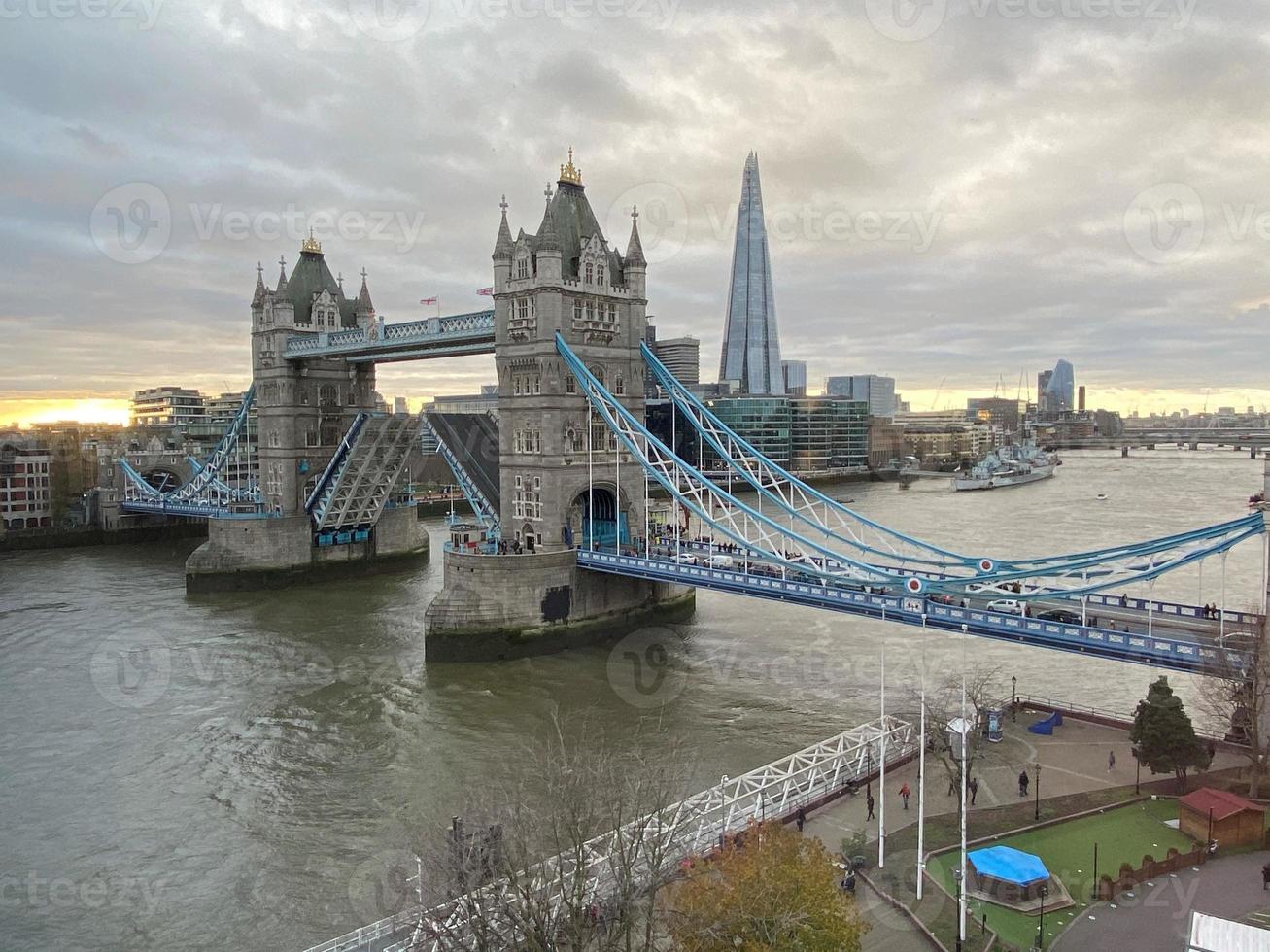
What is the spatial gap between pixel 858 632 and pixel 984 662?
23.1ft

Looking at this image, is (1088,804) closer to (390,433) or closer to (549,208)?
(549,208)

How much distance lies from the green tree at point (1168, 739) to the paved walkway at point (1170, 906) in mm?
3325

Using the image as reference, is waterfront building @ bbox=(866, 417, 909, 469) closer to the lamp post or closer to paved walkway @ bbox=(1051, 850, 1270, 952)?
paved walkway @ bbox=(1051, 850, 1270, 952)

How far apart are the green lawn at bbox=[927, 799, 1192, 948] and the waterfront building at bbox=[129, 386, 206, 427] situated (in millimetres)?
155395

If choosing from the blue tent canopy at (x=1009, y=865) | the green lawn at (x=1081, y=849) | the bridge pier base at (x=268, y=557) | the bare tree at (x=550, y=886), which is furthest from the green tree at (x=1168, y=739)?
the bridge pier base at (x=268, y=557)

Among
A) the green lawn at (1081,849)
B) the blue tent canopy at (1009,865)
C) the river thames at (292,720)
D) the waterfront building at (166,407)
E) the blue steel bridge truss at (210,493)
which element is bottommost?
the river thames at (292,720)

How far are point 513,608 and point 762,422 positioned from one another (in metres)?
117

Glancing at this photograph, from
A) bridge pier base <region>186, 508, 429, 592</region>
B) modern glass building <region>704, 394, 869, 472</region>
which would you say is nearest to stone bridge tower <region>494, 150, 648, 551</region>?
bridge pier base <region>186, 508, 429, 592</region>

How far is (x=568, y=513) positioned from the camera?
44781mm

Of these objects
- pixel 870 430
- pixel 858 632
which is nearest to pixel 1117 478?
pixel 870 430

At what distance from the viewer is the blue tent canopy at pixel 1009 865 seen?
18047mm

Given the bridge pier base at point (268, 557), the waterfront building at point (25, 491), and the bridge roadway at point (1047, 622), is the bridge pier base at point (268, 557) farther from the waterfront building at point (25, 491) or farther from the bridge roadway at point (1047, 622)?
the bridge roadway at point (1047, 622)

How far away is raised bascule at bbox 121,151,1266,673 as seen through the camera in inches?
1172

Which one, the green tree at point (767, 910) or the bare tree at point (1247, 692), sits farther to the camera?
the bare tree at point (1247, 692)
